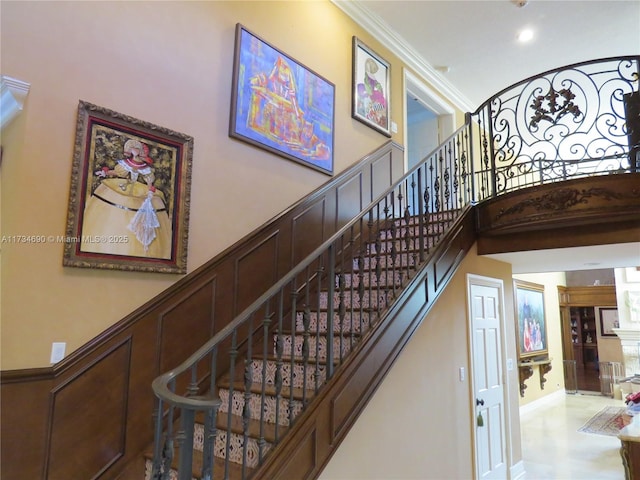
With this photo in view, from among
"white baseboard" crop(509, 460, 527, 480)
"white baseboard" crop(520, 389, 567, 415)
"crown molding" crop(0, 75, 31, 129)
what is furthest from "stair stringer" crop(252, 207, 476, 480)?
"white baseboard" crop(520, 389, 567, 415)

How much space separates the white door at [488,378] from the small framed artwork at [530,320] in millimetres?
3459

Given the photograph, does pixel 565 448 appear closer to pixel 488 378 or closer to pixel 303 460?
pixel 488 378

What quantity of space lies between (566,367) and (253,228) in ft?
34.1

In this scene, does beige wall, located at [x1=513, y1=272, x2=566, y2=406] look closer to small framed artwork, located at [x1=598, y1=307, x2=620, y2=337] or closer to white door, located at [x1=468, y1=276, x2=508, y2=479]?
small framed artwork, located at [x1=598, y1=307, x2=620, y2=337]

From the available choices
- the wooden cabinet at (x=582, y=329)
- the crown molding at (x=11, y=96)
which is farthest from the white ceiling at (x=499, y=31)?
the wooden cabinet at (x=582, y=329)

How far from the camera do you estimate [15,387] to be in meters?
2.10

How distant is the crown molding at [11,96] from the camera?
7.12 feet

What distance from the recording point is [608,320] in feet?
35.5

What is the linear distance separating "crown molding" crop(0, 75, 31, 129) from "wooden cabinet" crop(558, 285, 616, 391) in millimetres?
11816

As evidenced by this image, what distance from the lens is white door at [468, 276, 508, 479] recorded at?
4.05 m

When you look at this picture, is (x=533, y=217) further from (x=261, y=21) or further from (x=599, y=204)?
(x=261, y=21)

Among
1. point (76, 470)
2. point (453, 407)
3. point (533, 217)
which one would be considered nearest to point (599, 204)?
point (533, 217)

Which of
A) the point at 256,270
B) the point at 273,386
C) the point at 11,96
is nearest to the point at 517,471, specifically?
the point at 273,386

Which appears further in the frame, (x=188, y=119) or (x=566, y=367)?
(x=566, y=367)
